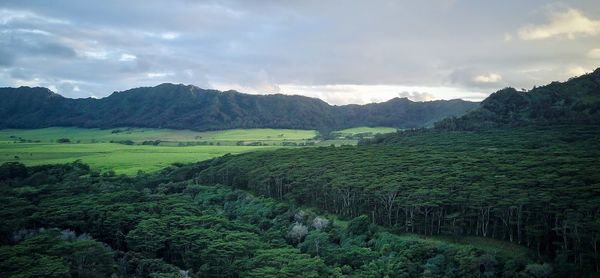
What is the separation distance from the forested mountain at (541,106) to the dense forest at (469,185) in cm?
1936

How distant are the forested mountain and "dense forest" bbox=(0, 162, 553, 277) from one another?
87.8m

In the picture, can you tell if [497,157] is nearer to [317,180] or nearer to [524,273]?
[317,180]

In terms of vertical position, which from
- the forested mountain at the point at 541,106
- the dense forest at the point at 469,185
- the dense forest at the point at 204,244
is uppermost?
the forested mountain at the point at 541,106

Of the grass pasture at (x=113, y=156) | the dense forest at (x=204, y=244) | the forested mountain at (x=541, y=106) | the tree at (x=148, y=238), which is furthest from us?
the grass pasture at (x=113, y=156)

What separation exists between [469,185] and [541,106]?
91.9 m

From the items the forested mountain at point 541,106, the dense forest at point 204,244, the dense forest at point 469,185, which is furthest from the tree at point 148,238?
the forested mountain at point 541,106

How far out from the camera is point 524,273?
45.4 m

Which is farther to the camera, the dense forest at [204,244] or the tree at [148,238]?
the tree at [148,238]

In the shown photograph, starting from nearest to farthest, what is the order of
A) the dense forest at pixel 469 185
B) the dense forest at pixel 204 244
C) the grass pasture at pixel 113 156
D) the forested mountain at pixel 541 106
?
the dense forest at pixel 204 244 → the dense forest at pixel 469 185 → the forested mountain at pixel 541 106 → the grass pasture at pixel 113 156

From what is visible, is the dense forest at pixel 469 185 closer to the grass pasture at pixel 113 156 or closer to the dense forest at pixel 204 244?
the dense forest at pixel 204 244

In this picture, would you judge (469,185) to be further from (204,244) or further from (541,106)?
(541,106)

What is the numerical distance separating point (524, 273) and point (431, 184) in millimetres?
25723

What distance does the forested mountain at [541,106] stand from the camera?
130 meters

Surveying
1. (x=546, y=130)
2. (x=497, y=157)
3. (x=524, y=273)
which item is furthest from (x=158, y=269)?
(x=546, y=130)
